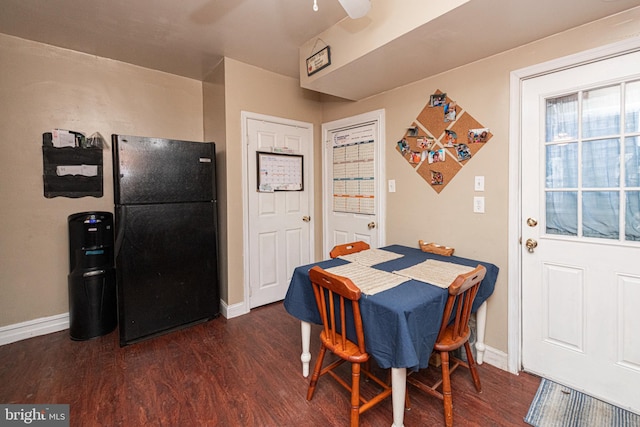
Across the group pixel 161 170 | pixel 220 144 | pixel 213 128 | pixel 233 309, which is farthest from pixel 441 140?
pixel 233 309

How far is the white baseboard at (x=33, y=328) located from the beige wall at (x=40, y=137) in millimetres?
49

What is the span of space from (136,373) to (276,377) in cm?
100

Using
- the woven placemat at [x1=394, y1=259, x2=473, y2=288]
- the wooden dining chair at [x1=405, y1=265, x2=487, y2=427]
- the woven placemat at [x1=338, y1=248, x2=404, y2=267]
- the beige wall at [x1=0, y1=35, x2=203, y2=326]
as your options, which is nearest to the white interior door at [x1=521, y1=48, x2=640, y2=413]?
the woven placemat at [x1=394, y1=259, x2=473, y2=288]

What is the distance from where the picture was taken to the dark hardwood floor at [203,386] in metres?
1.64

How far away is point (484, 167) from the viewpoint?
2.13 metres

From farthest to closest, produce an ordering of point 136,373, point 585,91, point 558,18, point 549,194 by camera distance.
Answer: point 136,373, point 549,194, point 585,91, point 558,18

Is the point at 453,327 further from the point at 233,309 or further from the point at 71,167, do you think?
the point at 71,167

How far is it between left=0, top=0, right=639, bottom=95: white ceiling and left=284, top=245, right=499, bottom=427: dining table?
1461 millimetres

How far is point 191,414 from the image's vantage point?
1671 millimetres

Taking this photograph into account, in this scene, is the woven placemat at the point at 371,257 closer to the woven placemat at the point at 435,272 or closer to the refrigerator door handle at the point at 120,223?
the woven placemat at the point at 435,272

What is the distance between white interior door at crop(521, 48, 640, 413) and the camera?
1.61 meters

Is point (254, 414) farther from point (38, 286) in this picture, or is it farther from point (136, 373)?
point (38, 286)

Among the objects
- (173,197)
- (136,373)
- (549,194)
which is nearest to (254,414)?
(136,373)

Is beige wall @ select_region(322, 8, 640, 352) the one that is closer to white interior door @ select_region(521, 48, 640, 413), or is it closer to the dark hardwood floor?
white interior door @ select_region(521, 48, 640, 413)
